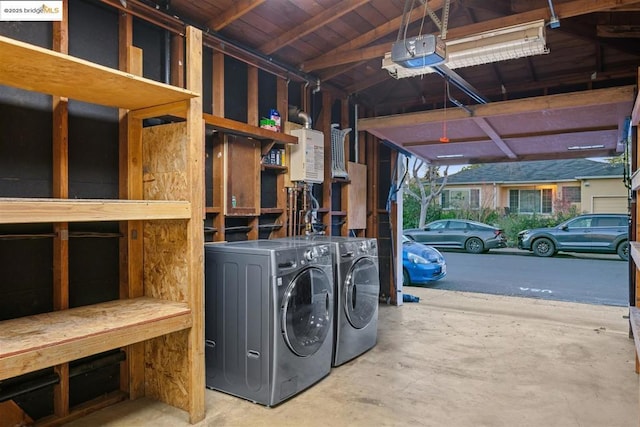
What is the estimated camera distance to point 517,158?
6.21 m

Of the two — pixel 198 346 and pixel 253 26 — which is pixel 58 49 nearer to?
pixel 253 26

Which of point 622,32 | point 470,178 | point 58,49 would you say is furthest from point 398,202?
point 470,178

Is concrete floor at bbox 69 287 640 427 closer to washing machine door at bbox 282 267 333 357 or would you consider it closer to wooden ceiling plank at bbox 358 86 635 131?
washing machine door at bbox 282 267 333 357

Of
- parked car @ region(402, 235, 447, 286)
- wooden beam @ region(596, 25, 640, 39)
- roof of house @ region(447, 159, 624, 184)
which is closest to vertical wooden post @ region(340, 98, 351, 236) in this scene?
parked car @ region(402, 235, 447, 286)

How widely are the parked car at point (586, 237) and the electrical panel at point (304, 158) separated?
31.3 ft

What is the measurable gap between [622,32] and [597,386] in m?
2.93

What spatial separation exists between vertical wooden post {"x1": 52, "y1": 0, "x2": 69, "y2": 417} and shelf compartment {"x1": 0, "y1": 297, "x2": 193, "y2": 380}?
0.16 m

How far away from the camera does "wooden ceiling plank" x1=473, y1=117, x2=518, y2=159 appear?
4.63 m

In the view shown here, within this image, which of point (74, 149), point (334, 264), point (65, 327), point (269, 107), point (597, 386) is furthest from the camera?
point (269, 107)

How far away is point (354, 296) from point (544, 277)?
20.9 feet

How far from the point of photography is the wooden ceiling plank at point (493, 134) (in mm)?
4632

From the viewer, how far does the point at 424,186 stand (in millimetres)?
17859

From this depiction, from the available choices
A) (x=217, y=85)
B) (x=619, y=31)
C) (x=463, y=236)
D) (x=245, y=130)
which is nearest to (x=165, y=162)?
(x=245, y=130)

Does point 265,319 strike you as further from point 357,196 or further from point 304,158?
point 357,196
